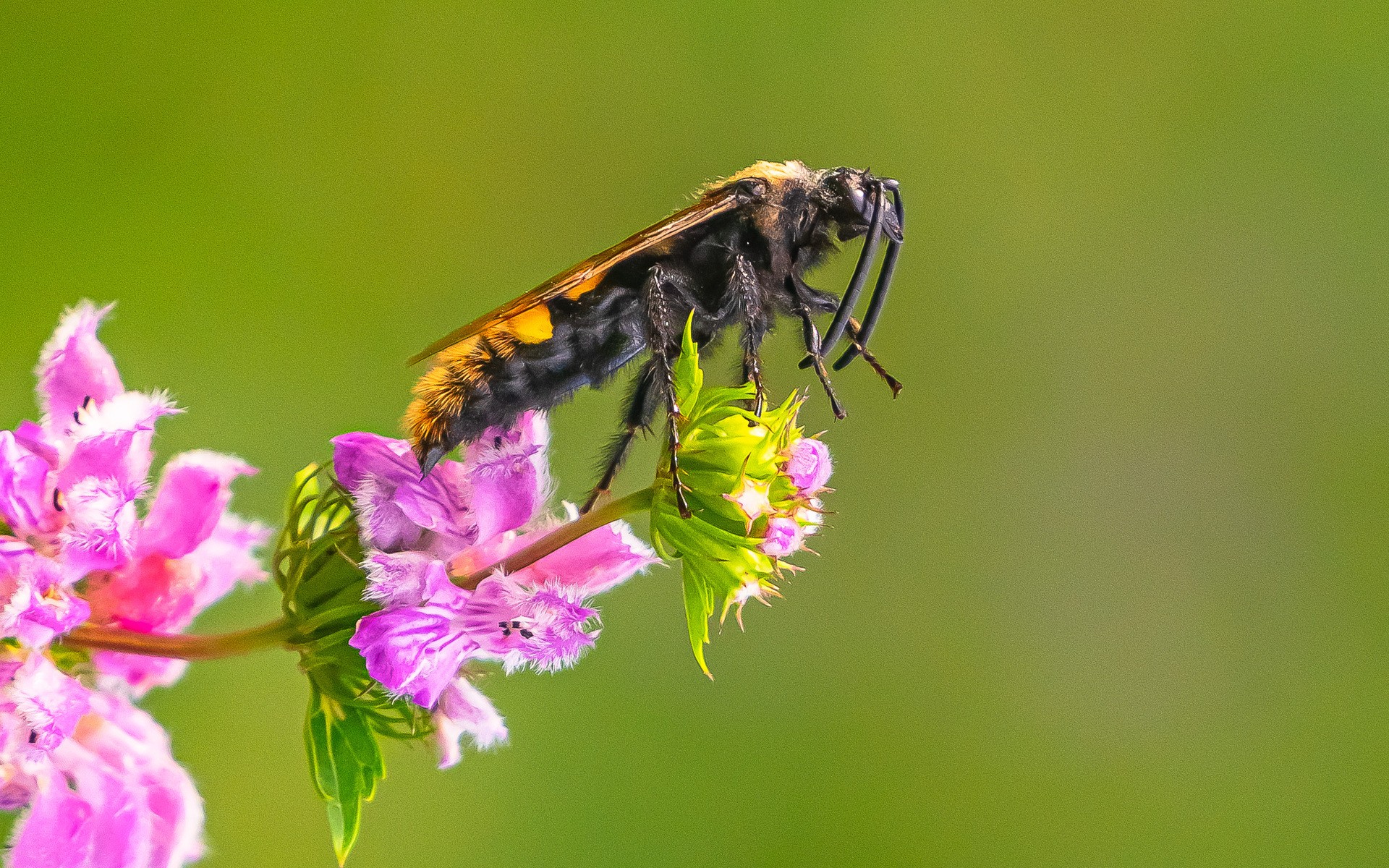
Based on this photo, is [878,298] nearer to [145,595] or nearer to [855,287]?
[855,287]

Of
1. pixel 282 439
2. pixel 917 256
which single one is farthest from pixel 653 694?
pixel 917 256

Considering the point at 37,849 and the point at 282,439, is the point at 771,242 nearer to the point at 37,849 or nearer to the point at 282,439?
the point at 37,849

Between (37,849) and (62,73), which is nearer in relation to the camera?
(37,849)

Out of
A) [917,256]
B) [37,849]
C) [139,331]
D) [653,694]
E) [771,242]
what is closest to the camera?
[37,849]

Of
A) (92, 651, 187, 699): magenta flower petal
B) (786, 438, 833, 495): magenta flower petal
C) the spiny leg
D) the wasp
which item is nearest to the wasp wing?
the wasp

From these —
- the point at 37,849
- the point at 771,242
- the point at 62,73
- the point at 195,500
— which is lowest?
the point at 37,849
